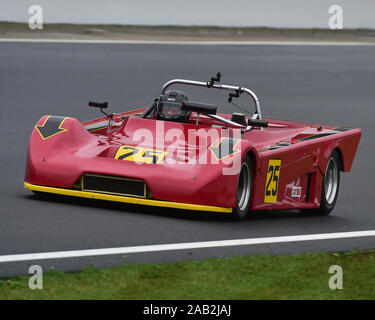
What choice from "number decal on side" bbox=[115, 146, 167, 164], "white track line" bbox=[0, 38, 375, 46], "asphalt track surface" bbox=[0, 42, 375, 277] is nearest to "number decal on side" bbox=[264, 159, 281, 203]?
"asphalt track surface" bbox=[0, 42, 375, 277]

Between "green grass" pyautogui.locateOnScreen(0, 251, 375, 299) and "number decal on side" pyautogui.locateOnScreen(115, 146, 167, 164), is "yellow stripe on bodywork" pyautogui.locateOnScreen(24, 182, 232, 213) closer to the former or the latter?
"number decal on side" pyautogui.locateOnScreen(115, 146, 167, 164)

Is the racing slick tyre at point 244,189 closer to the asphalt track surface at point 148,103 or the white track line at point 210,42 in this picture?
the asphalt track surface at point 148,103

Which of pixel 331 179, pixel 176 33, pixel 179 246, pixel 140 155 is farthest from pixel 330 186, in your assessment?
pixel 176 33

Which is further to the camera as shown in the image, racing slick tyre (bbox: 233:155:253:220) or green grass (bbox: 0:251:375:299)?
racing slick tyre (bbox: 233:155:253:220)

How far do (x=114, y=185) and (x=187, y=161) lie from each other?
619 millimetres

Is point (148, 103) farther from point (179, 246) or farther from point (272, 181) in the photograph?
point (179, 246)

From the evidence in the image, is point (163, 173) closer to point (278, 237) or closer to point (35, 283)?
point (278, 237)

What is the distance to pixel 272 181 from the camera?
8711 millimetres

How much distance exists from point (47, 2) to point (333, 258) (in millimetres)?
18275

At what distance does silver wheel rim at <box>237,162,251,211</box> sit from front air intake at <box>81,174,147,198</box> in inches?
30.6

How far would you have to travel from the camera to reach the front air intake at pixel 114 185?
8.21 meters

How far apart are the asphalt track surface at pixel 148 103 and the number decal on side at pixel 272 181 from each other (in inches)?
7.7

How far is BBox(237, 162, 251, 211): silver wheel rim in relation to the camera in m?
8.31

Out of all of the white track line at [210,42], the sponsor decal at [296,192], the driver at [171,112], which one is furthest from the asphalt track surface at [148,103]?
the driver at [171,112]
